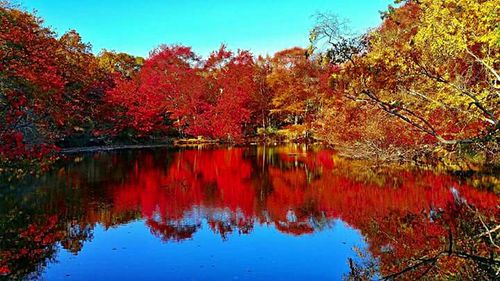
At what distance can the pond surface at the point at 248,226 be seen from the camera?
28.3 ft

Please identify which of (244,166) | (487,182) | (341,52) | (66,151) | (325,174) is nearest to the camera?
(341,52)

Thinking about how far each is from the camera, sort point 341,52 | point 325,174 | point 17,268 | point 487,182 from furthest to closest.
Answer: point 325,174 → point 487,182 → point 17,268 → point 341,52

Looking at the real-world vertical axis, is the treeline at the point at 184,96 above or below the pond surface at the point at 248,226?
above

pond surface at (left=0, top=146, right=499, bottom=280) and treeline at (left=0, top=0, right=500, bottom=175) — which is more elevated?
treeline at (left=0, top=0, right=500, bottom=175)

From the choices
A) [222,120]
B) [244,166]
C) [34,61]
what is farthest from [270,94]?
[34,61]

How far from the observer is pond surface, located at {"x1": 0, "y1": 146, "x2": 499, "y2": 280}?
8617 mm

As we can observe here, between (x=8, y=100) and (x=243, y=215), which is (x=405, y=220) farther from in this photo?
(x=8, y=100)

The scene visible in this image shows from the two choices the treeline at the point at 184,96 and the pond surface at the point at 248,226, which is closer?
the pond surface at the point at 248,226

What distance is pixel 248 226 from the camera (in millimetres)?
12219

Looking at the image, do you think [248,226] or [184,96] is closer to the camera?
[248,226]

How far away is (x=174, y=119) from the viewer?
4306 cm

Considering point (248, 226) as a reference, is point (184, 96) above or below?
above

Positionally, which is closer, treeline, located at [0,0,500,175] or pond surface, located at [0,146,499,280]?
pond surface, located at [0,146,499,280]

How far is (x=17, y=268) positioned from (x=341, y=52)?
24.0 feet
